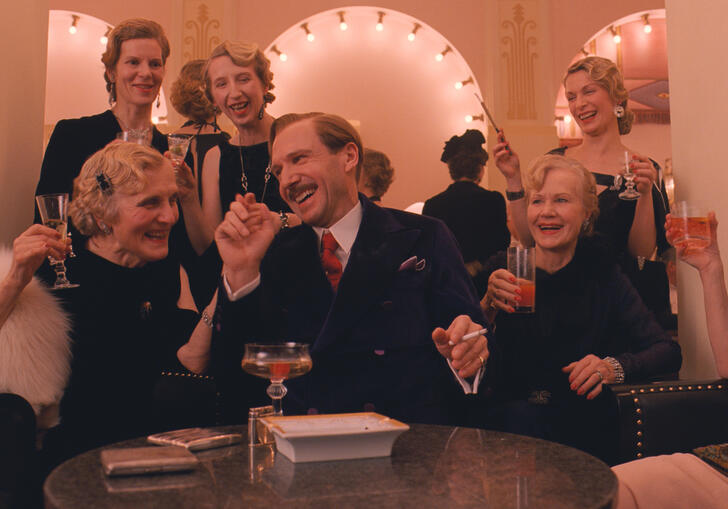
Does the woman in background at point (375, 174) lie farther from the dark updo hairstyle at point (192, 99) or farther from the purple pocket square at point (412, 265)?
the purple pocket square at point (412, 265)

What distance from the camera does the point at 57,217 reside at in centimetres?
210

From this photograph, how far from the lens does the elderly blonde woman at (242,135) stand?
9.08ft

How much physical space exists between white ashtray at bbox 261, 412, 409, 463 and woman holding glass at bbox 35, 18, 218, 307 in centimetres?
138

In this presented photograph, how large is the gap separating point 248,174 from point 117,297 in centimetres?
80

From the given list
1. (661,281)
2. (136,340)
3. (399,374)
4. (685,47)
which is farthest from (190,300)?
(685,47)

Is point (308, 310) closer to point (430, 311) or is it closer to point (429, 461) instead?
point (430, 311)

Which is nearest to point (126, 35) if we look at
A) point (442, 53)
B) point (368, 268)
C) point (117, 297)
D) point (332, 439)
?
point (117, 297)

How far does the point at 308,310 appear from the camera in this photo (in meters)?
2.05

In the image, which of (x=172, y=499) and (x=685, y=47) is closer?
(x=172, y=499)

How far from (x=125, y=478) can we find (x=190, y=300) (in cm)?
127

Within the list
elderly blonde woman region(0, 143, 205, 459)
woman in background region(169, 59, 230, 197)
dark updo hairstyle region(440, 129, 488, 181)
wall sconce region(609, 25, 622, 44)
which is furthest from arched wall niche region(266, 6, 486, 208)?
elderly blonde woman region(0, 143, 205, 459)

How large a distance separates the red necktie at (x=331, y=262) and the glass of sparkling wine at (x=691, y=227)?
40.9 inches

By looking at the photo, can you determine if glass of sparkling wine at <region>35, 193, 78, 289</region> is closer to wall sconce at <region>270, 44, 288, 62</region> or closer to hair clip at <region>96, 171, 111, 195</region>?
hair clip at <region>96, 171, 111, 195</region>

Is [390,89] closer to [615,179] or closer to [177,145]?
[615,179]
